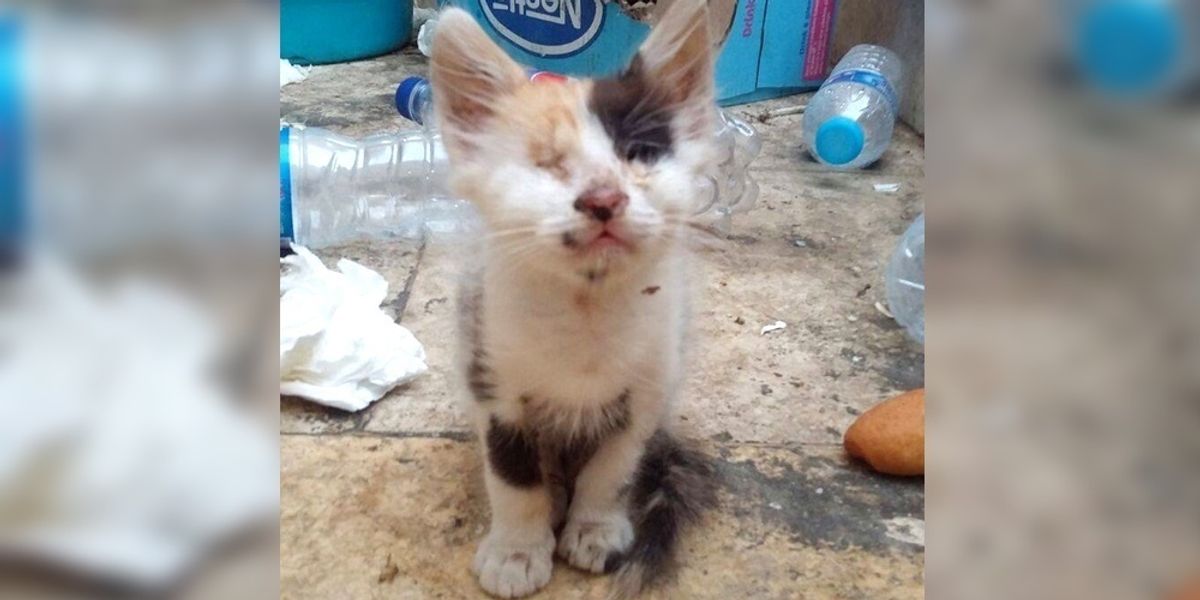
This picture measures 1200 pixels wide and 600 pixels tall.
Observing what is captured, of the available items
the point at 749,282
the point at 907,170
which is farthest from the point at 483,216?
the point at 907,170

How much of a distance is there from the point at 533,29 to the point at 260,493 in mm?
1881

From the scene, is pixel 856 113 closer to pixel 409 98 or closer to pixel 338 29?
pixel 409 98

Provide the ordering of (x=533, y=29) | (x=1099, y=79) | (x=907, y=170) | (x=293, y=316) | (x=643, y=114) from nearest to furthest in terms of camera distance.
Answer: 1. (x=1099, y=79)
2. (x=643, y=114)
3. (x=293, y=316)
4. (x=907, y=170)
5. (x=533, y=29)

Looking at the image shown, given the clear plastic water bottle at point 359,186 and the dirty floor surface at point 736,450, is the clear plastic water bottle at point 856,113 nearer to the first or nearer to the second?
the dirty floor surface at point 736,450

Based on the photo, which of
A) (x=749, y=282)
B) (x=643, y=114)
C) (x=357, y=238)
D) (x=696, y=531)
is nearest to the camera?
(x=643, y=114)

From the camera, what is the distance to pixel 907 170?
1.97 metres

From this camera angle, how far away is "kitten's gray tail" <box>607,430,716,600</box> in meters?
0.87

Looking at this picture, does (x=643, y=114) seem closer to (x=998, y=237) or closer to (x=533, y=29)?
(x=998, y=237)

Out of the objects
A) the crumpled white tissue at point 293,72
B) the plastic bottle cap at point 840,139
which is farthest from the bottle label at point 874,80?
the crumpled white tissue at point 293,72

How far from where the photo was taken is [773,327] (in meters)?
1.37

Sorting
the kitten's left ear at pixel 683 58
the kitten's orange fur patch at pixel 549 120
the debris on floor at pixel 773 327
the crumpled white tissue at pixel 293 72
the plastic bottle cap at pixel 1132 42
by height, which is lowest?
the crumpled white tissue at pixel 293 72

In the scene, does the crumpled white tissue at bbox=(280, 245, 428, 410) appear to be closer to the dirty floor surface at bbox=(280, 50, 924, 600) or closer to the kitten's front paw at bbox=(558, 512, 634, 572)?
the dirty floor surface at bbox=(280, 50, 924, 600)

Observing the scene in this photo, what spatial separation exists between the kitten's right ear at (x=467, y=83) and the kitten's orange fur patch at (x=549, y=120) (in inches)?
0.7

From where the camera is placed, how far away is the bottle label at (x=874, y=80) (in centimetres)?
203
